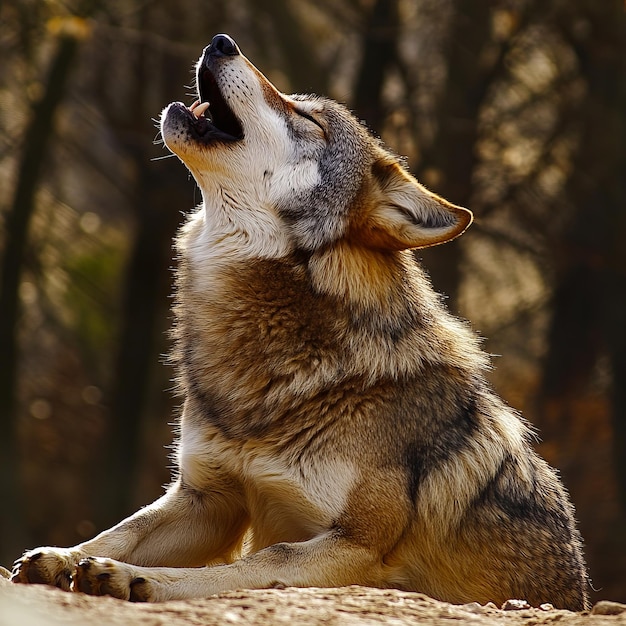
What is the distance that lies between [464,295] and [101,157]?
19.7 ft

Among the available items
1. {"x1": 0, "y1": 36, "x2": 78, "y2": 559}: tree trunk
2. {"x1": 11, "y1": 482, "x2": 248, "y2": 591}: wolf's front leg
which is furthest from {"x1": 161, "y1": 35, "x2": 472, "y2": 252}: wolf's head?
{"x1": 0, "y1": 36, "x2": 78, "y2": 559}: tree trunk

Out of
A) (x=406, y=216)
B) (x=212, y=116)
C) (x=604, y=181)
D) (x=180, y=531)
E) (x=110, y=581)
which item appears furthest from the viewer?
(x=604, y=181)

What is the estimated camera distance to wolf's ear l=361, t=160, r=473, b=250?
5801mm

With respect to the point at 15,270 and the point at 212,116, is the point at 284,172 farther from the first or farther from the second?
the point at 15,270

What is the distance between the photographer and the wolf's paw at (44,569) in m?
5.06

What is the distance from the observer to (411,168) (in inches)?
559

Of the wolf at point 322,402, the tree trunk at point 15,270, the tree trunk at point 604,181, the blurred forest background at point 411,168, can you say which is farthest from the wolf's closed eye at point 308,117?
the tree trunk at point 604,181

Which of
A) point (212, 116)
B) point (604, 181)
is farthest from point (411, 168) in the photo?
point (212, 116)

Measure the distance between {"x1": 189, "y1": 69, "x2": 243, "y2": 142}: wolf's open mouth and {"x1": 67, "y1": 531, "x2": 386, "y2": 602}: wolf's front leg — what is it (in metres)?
2.35

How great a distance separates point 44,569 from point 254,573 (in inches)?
38.4

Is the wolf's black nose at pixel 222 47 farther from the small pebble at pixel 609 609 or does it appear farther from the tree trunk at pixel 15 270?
the tree trunk at pixel 15 270

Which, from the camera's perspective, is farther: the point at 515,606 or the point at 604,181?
the point at 604,181

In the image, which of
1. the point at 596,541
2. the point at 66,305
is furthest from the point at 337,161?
the point at 66,305

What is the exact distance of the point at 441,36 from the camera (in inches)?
573
